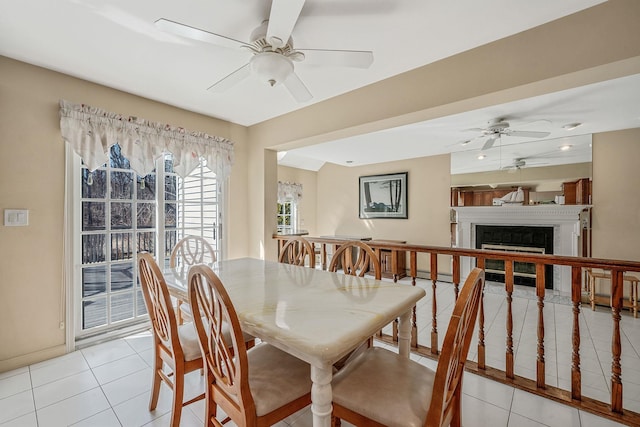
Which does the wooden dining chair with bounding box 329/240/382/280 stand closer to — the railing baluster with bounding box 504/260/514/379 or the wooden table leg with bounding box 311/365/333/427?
the railing baluster with bounding box 504/260/514/379

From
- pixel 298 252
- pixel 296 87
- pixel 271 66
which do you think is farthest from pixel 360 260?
pixel 271 66

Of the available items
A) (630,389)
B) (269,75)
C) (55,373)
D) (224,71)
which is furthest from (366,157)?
(55,373)

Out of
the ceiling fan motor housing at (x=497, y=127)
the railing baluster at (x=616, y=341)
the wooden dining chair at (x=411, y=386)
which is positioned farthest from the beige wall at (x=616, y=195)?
the wooden dining chair at (x=411, y=386)

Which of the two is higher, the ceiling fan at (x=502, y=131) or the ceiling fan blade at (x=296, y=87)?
the ceiling fan at (x=502, y=131)

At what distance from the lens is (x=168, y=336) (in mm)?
1495

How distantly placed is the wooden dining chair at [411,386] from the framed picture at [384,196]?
4.64 meters

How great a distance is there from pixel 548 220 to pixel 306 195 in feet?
15.0

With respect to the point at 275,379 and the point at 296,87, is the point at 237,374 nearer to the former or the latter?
the point at 275,379

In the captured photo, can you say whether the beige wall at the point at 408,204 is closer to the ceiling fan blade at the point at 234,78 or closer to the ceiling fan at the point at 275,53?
the ceiling fan at the point at 275,53

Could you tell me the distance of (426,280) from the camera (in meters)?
5.32

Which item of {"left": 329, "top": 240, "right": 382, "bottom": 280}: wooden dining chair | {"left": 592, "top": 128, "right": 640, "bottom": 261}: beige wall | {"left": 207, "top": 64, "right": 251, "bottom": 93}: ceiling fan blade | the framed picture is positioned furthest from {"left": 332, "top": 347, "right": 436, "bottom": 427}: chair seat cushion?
the framed picture

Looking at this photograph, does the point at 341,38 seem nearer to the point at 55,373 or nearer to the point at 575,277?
the point at 575,277

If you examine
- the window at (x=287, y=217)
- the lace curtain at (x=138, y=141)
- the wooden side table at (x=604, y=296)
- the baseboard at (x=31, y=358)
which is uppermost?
the lace curtain at (x=138, y=141)

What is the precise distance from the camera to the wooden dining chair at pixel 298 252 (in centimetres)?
260
